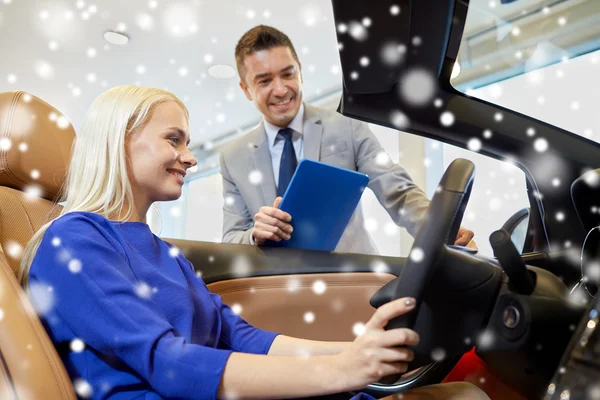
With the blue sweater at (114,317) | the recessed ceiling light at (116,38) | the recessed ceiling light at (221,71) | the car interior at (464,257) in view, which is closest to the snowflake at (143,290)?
the blue sweater at (114,317)

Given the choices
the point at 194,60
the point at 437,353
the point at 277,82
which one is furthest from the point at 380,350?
the point at 194,60

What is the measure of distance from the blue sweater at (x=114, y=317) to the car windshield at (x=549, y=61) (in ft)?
4.11

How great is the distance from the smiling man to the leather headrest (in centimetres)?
61

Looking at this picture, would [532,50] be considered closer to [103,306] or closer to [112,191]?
[112,191]

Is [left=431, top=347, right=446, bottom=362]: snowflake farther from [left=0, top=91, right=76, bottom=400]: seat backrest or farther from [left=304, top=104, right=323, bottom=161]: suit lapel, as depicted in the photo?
[left=304, top=104, right=323, bottom=161]: suit lapel

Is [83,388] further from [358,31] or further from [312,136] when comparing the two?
[312,136]

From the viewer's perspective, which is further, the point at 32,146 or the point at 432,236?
the point at 32,146

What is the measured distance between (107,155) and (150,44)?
137 inches

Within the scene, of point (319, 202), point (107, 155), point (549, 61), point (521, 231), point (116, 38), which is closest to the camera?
point (107, 155)

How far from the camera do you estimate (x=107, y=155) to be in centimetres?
89

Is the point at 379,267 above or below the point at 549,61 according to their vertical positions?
below

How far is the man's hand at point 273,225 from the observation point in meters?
1.21

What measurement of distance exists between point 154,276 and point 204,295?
0.52ft

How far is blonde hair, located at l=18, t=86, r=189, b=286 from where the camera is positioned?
0.87 m
